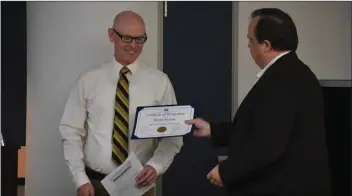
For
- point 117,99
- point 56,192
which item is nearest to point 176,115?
point 117,99

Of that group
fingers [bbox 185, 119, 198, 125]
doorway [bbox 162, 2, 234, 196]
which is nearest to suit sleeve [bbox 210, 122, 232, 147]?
fingers [bbox 185, 119, 198, 125]

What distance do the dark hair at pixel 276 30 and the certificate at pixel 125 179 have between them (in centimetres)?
80

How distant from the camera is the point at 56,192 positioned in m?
2.89

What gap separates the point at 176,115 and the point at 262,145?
1.90 ft

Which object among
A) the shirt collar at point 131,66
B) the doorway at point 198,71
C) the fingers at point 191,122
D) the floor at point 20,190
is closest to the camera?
the fingers at point 191,122

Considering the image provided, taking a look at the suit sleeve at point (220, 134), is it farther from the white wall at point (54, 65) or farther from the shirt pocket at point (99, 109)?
the white wall at point (54, 65)

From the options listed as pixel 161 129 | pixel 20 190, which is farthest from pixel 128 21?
pixel 20 190

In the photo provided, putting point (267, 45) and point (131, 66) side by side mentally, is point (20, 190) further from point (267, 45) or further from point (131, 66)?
point (267, 45)

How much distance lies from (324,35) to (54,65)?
163cm

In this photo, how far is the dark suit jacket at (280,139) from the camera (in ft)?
5.77

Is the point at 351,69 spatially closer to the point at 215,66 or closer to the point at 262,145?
the point at 215,66

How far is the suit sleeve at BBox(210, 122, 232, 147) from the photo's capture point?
211cm

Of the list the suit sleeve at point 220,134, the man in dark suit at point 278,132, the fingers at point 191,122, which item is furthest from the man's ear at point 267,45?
the fingers at point 191,122

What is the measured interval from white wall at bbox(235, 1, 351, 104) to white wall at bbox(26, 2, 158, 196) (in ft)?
3.44
